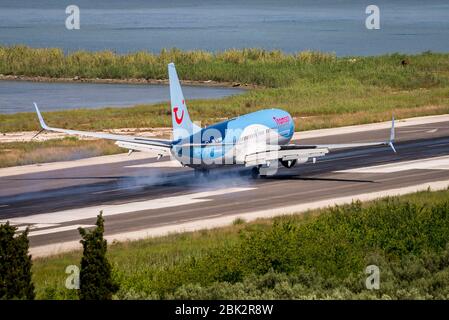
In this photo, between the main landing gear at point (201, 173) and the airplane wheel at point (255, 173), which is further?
the main landing gear at point (201, 173)

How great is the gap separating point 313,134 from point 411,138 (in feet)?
27.3

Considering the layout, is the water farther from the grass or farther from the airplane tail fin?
the airplane tail fin

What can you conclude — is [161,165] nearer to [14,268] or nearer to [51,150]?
[51,150]

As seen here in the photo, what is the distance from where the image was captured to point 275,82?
152 metres

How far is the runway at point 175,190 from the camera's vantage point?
5831cm

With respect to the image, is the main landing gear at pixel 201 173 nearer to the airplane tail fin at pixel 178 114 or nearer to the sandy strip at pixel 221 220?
the airplane tail fin at pixel 178 114

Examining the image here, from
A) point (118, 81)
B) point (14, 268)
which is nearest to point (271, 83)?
point (118, 81)

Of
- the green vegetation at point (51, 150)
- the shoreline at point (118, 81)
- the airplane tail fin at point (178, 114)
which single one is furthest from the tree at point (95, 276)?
the shoreline at point (118, 81)

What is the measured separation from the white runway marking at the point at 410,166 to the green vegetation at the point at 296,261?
69.0ft

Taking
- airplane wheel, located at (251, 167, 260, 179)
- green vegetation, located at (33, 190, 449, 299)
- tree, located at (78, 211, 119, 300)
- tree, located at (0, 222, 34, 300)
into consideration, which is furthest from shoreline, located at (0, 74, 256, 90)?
tree, located at (0, 222, 34, 300)

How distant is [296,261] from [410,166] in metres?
36.5

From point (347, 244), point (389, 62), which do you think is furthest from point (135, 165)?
point (389, 62)

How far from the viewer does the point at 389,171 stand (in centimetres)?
7488
